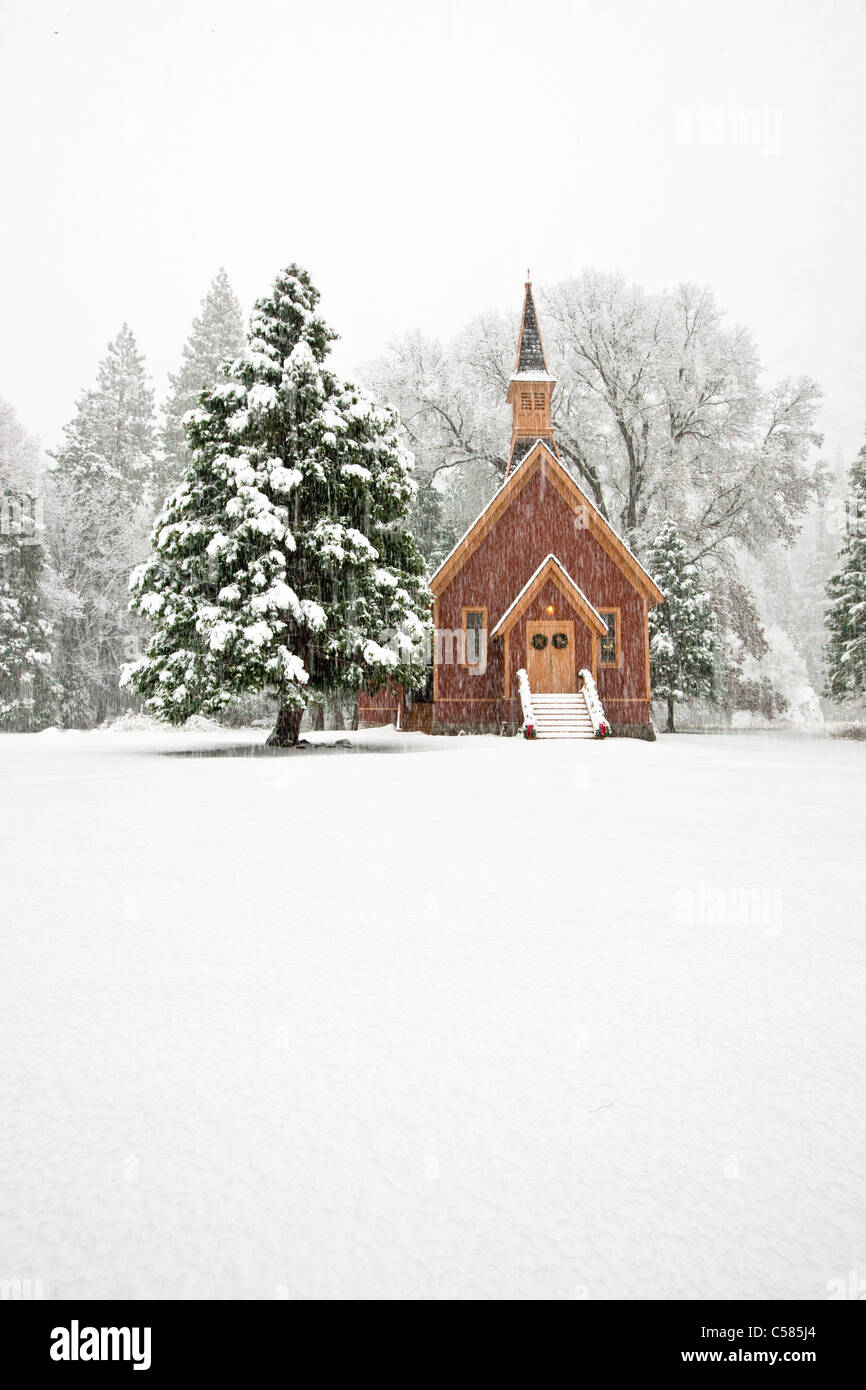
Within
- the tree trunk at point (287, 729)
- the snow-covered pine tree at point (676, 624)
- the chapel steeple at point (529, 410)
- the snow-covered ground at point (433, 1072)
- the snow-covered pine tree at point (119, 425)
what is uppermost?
the snow-covered pine tree at point (119, 425)

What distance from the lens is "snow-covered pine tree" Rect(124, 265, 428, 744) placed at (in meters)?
18.6

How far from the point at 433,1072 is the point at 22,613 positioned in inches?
1524

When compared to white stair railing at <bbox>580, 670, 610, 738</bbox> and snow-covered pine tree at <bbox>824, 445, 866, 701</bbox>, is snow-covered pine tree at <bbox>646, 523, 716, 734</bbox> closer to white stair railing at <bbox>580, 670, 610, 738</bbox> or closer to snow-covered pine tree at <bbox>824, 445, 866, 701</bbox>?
snow-covered pine tree at <bbox>824, 445, 866, 701</bbox>

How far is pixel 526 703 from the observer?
2448cm

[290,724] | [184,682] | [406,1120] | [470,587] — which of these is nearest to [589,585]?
[470,587]

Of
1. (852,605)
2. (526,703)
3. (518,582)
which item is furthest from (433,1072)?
(852,605)

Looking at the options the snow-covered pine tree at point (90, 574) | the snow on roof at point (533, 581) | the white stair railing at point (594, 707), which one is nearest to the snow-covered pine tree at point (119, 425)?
the snow-covered pine tree at point (90, 574)

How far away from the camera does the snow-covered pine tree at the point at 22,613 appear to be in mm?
36594

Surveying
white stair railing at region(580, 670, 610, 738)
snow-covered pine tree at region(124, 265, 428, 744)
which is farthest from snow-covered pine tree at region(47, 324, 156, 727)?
white stair railing at region(580, 670, 610, 738)

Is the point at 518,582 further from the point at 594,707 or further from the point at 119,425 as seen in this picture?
the point at 119,425

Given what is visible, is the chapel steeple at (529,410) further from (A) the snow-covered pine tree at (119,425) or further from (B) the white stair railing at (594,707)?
(A) the snow-covered pine tree at (119,425)

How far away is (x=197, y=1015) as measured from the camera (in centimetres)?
353

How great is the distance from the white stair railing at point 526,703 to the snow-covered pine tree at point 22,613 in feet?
70.0
